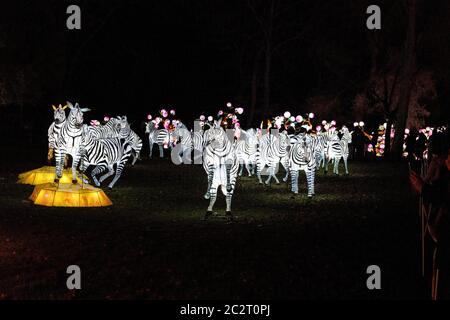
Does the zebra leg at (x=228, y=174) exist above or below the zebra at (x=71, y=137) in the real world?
below

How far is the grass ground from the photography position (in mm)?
10648

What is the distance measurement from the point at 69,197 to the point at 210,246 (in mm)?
6495

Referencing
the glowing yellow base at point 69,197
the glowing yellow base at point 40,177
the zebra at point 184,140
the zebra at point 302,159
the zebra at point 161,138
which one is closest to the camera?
the glowing yellow base at point 69,197

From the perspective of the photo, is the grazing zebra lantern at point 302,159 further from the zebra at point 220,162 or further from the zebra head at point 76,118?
the zebra head at point 76,118

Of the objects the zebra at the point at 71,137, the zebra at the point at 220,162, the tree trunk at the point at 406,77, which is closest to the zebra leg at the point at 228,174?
the zebra at the point at 220,162

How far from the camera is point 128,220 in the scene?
679 inches

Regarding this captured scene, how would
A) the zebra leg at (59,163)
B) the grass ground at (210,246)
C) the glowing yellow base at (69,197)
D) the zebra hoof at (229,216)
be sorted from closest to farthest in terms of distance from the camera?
the grass ground at (210,246)
the zebra hoof at (229,216)
the glowing yellow base at (69,197)
the zebra leg at (59,163)

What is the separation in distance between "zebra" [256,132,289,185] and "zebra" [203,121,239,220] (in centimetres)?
952

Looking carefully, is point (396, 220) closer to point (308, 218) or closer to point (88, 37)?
point (308, 218)

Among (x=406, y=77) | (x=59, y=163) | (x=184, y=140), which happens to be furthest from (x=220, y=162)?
(x=406, y=77)

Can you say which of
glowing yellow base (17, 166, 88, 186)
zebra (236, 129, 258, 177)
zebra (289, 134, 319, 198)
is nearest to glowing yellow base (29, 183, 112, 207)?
glowing yellow base (17, 166, 88, 186)

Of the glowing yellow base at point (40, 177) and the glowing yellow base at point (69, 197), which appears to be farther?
the glowing yellow base at point (40, 177)

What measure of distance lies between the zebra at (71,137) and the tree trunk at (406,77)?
85.6 feet

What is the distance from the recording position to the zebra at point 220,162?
57.9 ft
